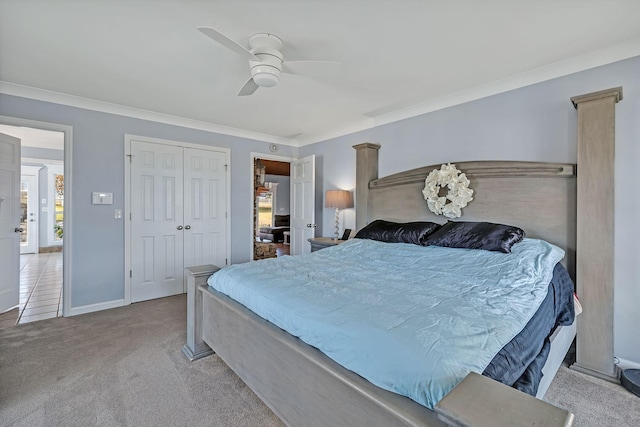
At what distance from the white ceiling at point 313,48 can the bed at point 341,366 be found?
849 millimetres

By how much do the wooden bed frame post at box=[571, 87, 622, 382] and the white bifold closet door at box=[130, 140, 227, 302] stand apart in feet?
13.2

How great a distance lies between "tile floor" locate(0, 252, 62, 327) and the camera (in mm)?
3217

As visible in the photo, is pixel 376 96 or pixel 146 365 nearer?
pixel 146 365

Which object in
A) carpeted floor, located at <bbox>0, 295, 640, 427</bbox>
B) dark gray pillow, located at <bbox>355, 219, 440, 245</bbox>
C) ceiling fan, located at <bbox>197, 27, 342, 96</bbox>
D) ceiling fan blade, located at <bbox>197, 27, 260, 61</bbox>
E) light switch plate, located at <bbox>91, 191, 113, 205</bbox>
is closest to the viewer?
ceiling fan blade, located at <bbox>197, 27, 260, 61</bbox>

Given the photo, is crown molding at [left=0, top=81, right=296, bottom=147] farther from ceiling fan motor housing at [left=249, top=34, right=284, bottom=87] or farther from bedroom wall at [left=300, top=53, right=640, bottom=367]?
ceiling fan motor housing at [left=249, top=34, right=284, bottom=87]

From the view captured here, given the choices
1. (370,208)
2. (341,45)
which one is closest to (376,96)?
(341,45)

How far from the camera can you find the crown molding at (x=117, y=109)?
118 inches

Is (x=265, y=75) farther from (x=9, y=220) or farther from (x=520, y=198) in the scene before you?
(x=9, y=220)

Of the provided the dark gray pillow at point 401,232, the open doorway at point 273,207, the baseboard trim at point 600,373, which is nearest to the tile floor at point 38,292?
the dark gray pillow at point 401,232

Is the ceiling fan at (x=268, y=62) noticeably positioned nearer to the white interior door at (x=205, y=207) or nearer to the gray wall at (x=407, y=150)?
the gray wall at (x=407, y=150)

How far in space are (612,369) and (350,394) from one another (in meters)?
2.24

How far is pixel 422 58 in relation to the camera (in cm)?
240

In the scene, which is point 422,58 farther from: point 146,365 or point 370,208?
point 146,365

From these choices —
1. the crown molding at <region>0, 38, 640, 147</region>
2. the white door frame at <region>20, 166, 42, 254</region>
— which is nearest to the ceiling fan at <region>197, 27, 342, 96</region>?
the crown molding at <region>0, 38, 640, 147</region>
